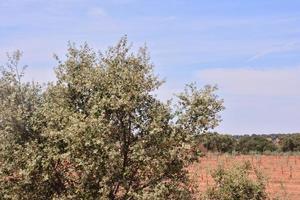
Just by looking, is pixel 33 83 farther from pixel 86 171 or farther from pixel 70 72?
pixel 86 171

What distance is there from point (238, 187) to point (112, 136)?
8531 millimetres

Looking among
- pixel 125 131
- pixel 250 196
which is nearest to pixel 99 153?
pixel 125 131

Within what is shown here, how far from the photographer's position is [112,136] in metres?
17.7

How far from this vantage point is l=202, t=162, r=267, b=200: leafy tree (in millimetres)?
24047

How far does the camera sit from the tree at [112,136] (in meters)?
17.2

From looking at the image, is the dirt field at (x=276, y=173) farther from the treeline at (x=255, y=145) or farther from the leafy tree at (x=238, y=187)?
the treeline at (x=255, y=145)

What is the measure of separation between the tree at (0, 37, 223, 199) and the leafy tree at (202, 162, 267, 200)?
224 inches

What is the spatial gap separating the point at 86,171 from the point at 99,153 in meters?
0.66

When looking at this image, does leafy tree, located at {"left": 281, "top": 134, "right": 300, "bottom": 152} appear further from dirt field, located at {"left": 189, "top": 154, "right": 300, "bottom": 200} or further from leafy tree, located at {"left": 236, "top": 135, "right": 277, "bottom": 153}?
dirt field, located at {"left": 189, "top": 154, "right": 300, "bottom": 200}

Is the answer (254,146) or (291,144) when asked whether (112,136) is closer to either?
(254,146)

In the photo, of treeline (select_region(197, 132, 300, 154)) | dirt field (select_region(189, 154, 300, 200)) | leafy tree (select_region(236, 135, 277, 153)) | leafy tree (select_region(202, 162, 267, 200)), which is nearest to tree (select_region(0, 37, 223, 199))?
leafy tree (select_region(202, 162, 267, 200))

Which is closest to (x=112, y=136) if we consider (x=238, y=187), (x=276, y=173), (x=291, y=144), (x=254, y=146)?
(x=238, y=187)

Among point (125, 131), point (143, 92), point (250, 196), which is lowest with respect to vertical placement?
point (250, 196)

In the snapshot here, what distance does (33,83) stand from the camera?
61.3 feet
